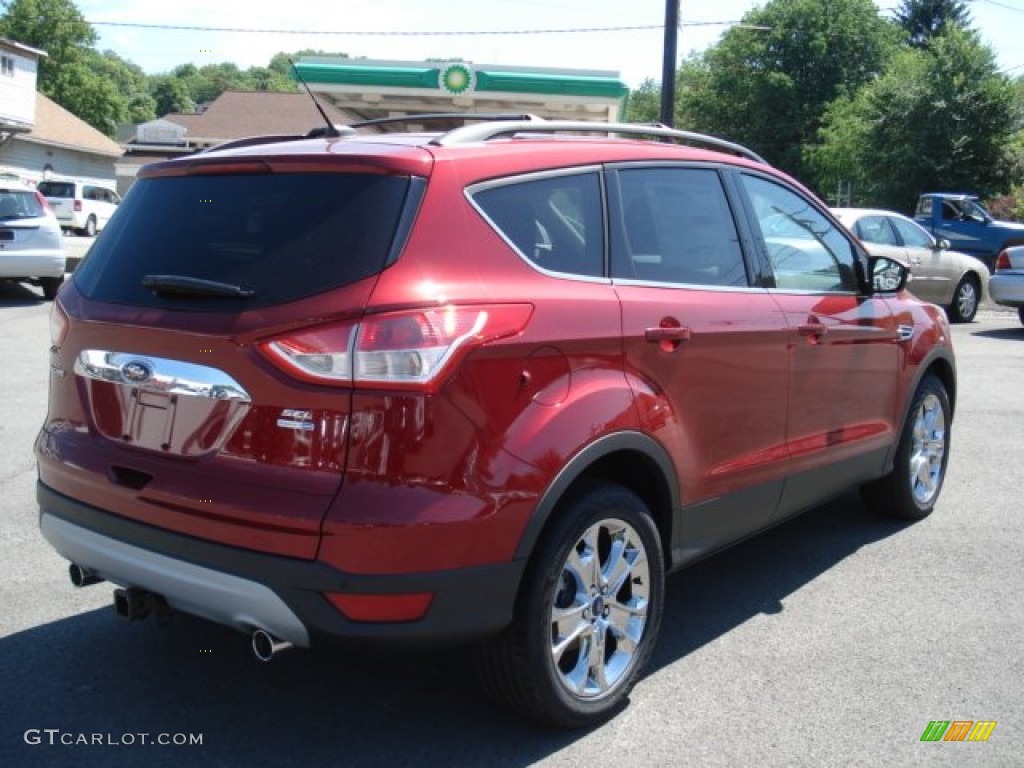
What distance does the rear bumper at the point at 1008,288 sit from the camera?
551 inches

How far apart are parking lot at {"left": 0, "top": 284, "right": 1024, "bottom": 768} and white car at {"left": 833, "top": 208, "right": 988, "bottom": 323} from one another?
9.88 m

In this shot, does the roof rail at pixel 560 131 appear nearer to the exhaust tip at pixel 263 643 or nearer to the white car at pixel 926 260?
the exhaust tip at pixel 263 643

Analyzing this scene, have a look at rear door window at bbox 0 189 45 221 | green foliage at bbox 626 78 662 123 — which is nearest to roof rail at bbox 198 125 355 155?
rear door window at bbox 0 189 45 221

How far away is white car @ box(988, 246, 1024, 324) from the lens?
1401 cm

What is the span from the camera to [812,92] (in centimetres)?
5791

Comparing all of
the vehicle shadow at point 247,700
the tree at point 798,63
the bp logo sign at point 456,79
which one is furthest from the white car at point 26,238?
the tree at point 798,63

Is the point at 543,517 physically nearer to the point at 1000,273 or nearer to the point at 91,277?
the point at 91,277

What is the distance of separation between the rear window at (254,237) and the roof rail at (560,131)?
39 cm

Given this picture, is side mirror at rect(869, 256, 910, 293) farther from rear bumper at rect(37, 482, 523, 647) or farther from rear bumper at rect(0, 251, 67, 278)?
rear bumper at rect(0, 251, 67, 278)

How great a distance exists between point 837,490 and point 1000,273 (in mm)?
11043

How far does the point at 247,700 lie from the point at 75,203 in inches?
1362

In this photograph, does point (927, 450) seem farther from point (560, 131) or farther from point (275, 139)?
point (275, 139)

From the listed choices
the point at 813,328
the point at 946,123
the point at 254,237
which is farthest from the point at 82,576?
the point at 946,123

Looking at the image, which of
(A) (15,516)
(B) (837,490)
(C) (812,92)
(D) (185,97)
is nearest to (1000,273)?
(B) (837,490)
